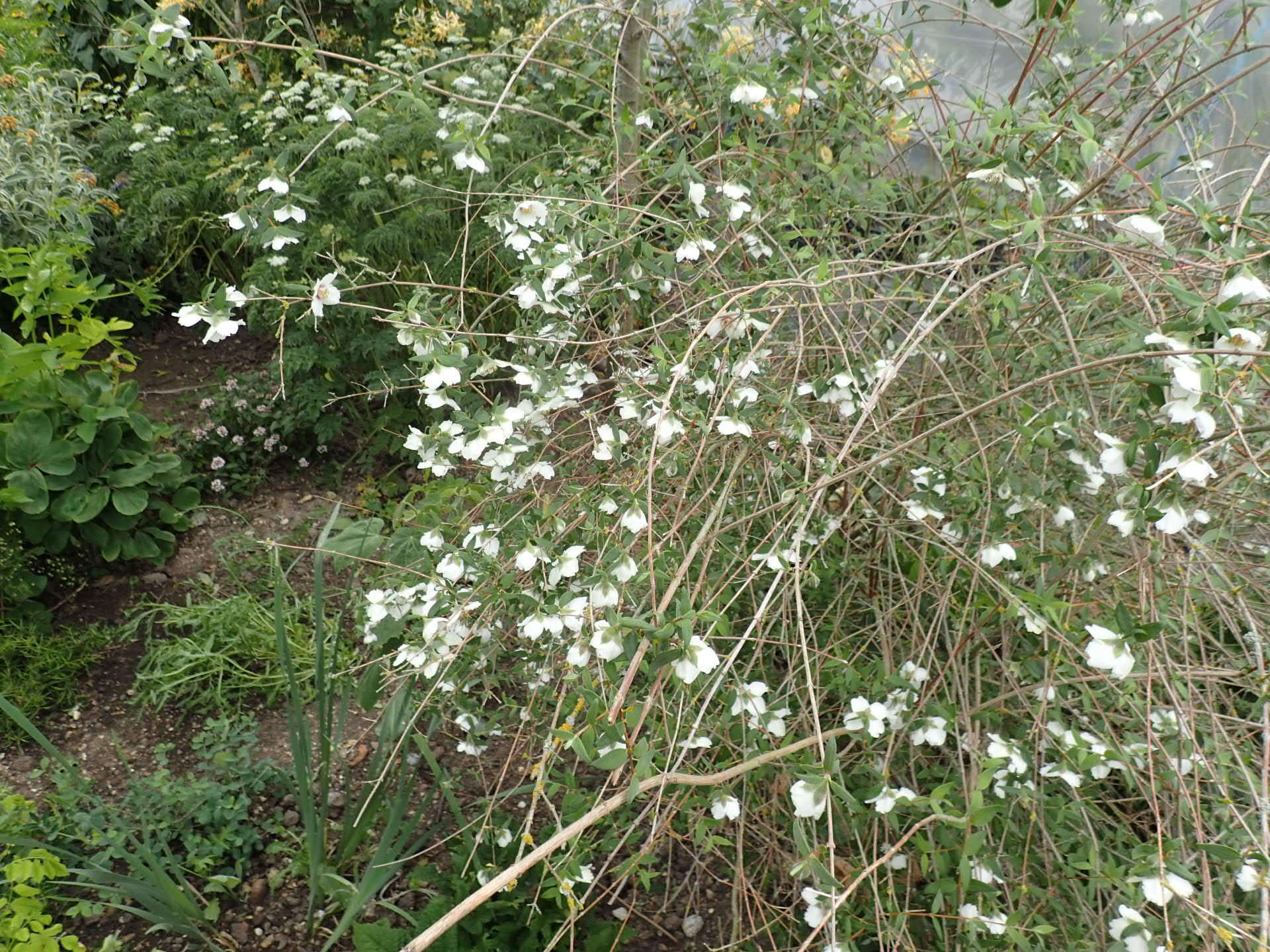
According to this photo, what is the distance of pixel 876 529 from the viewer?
1887 mm

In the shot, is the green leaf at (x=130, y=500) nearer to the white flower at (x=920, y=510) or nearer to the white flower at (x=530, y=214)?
the white flower at (x=530, y=214)

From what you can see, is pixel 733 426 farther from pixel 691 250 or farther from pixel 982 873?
pixel 982 873

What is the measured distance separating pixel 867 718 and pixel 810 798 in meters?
0.29

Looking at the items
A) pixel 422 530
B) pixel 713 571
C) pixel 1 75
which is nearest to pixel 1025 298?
pixel 713 571

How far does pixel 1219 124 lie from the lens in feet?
10.2

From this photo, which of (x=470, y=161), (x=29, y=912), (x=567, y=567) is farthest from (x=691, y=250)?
(x=29, y=912)

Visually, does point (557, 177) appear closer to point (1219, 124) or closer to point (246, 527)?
point (246, 527)

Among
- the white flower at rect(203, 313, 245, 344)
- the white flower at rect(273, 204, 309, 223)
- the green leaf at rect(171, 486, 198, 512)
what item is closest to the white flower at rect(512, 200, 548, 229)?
the white flower at rect(273, 204, 309, 223)

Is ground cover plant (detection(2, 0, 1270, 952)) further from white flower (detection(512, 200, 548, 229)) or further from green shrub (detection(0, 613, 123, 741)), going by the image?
green shrub (detection(0, 613, 123, 741))

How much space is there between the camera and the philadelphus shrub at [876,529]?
4.12 feet

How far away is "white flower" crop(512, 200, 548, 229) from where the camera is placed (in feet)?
5.53

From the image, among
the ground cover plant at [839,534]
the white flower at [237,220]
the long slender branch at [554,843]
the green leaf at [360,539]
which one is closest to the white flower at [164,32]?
the ground cover plant at [839,534]

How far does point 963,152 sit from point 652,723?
149 cm

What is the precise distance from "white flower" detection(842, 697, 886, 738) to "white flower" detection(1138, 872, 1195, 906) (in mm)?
361
